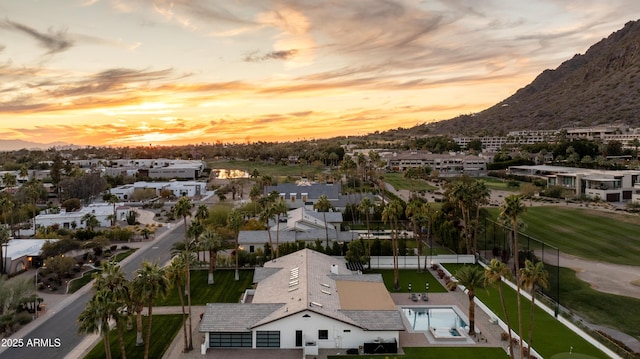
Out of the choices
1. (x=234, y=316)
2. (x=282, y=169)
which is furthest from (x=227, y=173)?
(x=234, y=316)

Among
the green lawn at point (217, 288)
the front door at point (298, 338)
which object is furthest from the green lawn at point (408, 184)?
the front door at point (298, 338)

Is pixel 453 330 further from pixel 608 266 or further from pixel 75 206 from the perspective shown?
pixel 75 206

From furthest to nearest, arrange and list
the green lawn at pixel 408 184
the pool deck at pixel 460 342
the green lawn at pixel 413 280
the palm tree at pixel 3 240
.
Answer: the green lawn at pixel 408 184, the palm tree at pixel 3 240, the green lawn at pixel 413 280, the pool deck at pixel 460 342

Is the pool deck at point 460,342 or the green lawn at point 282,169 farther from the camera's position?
the green lawn at point 282,169

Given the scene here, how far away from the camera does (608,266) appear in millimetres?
48031

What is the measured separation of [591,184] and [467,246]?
58208 millimetres

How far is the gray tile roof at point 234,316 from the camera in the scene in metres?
30.8

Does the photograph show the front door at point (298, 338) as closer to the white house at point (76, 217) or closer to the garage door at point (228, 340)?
the garage door at point (228, 340)

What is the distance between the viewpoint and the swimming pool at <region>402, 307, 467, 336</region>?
35.2 m

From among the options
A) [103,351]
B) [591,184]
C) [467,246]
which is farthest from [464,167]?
[103,351]

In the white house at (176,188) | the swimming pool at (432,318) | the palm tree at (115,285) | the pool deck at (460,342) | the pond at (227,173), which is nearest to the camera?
the palm tree at (115,285)

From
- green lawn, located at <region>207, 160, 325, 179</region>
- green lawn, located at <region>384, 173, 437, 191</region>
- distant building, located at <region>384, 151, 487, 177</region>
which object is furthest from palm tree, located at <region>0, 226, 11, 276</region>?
distant building, located at <region>384, 151, 487, 177</region>

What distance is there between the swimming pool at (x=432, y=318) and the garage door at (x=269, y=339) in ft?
35.2

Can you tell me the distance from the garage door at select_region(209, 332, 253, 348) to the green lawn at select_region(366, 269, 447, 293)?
657 inches
